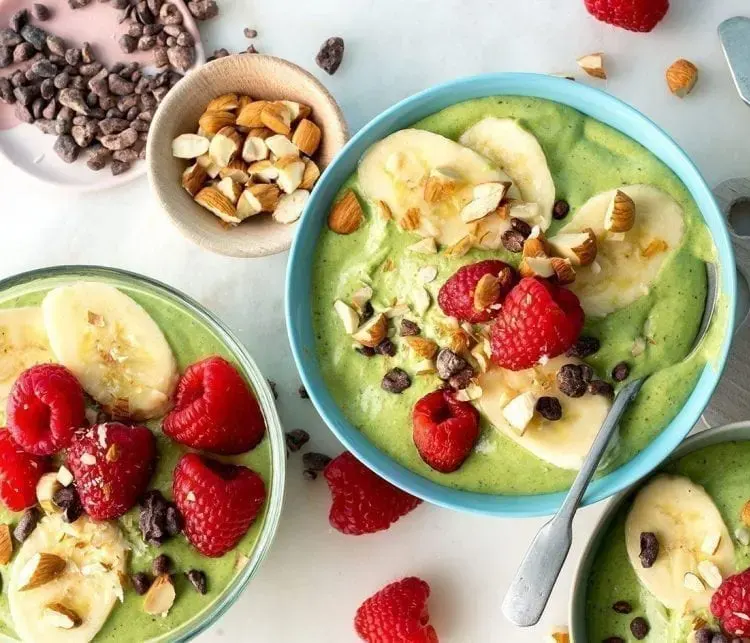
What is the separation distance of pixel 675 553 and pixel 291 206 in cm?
100

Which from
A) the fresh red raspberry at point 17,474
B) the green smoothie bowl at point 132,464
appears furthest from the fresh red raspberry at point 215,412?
the fresh red raspberry at point 17,474

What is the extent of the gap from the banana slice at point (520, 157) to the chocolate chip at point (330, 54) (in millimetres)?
486

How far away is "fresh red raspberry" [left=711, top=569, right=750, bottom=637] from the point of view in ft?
5.82

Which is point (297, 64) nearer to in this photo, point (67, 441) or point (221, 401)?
point (221, 401)

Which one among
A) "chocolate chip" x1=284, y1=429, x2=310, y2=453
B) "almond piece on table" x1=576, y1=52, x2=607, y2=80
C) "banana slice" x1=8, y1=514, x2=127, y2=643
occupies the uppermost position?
"almond piece on table" x1=576, y1=52, x2=607, y2=80

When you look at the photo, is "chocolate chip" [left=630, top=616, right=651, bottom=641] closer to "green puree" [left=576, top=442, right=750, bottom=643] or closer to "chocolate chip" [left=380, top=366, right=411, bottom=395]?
"green puree" [left=576, top=442, right=750, bottom=643]

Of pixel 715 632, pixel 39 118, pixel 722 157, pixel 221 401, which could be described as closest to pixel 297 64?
pixel 39 118

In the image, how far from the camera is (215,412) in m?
1.85

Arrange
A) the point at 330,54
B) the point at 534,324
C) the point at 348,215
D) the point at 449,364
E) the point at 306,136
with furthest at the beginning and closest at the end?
the point at 330,54 < the point at 306,136 < the point at 348,215 < the point at 449,364 < the point at 534,324

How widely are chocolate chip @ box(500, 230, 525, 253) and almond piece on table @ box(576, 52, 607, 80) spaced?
56 centimetres

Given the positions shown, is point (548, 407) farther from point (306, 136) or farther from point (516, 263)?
point (306, 136)

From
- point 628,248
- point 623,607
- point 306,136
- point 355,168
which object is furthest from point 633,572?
point 306,136

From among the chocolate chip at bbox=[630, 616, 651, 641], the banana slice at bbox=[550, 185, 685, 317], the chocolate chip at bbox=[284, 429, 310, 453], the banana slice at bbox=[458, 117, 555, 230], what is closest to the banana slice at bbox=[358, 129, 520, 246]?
the banana slice at bbox=[458, 117, 555, 230]

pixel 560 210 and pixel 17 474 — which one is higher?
pixel 560 210
